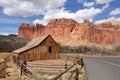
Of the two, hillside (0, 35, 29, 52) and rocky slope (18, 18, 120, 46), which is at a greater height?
rocky slope (18, 18, 120, 46)

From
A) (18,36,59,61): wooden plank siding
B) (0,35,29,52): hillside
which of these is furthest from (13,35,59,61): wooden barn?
(0,35,29,52): hillside

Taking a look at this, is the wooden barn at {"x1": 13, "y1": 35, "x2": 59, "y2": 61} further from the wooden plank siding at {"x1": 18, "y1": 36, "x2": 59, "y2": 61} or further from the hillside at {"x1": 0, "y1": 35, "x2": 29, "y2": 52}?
the hillside at {"x1": 0, "y1": 35, "x2": 29, "y2": 52}

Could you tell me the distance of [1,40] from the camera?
88.6 metres

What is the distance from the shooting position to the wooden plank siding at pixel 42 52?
1815 inches

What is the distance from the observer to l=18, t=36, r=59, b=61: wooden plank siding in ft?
151

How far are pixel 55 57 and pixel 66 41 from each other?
11035cm

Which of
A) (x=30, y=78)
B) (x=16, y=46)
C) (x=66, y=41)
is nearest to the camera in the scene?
(x=30, y=78)

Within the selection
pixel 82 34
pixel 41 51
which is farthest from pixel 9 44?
pixel 82 34

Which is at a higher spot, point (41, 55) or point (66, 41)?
point (66, 41)

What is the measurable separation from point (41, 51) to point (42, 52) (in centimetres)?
29

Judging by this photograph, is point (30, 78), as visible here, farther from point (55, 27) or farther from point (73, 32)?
point (55, 27)

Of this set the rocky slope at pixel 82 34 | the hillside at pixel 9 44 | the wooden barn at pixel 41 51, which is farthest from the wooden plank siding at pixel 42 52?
the rocky slope at pixel 82 34

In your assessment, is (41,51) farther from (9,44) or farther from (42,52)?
(9,44)

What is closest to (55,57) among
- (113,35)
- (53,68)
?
(53,68)
